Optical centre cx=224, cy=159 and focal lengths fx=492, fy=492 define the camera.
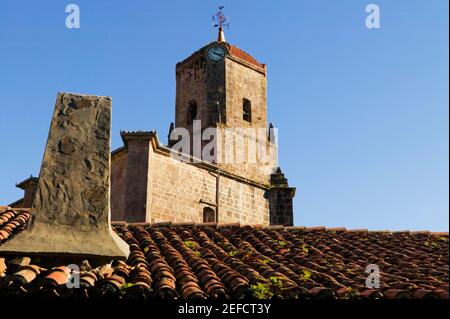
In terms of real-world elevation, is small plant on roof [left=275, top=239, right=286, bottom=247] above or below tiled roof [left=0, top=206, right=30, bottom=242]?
→ below

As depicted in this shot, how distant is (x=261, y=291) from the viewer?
530 cm

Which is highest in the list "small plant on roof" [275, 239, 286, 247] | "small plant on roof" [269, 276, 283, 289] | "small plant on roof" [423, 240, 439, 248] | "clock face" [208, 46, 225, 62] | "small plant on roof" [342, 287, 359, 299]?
"clock face" [208, 46, 225, 62]

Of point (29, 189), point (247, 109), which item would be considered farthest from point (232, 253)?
point (247, 109)

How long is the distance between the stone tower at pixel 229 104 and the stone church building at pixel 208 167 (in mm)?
49

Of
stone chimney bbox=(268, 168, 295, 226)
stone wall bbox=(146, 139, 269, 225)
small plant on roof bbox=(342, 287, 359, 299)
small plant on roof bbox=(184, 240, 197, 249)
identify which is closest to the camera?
small plant on roof bbox=(342, 287, 359, 299)

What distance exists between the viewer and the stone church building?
17.5 metres

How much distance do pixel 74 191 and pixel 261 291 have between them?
2.85 meters

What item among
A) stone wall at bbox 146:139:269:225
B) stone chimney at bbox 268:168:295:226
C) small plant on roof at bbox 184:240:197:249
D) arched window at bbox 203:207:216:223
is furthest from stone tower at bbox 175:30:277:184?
small plant on roof at bbox 184:240:197:249

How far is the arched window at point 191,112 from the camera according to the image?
25.3 metres

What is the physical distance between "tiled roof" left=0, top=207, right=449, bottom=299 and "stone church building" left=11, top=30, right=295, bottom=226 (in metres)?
8.56

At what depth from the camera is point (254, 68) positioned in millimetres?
26031

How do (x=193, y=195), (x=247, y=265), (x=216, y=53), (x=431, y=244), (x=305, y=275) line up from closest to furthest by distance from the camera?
(x=305, y=275) < (x=247, y=265) < (x=431, y=244) < (x=193, y=195) < (x=216, y=53)

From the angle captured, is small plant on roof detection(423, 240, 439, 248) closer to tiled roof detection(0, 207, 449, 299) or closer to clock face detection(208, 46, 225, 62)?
tiled roof detection(0, 207, 449, 299)

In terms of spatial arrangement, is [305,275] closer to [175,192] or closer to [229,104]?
[175,192]
